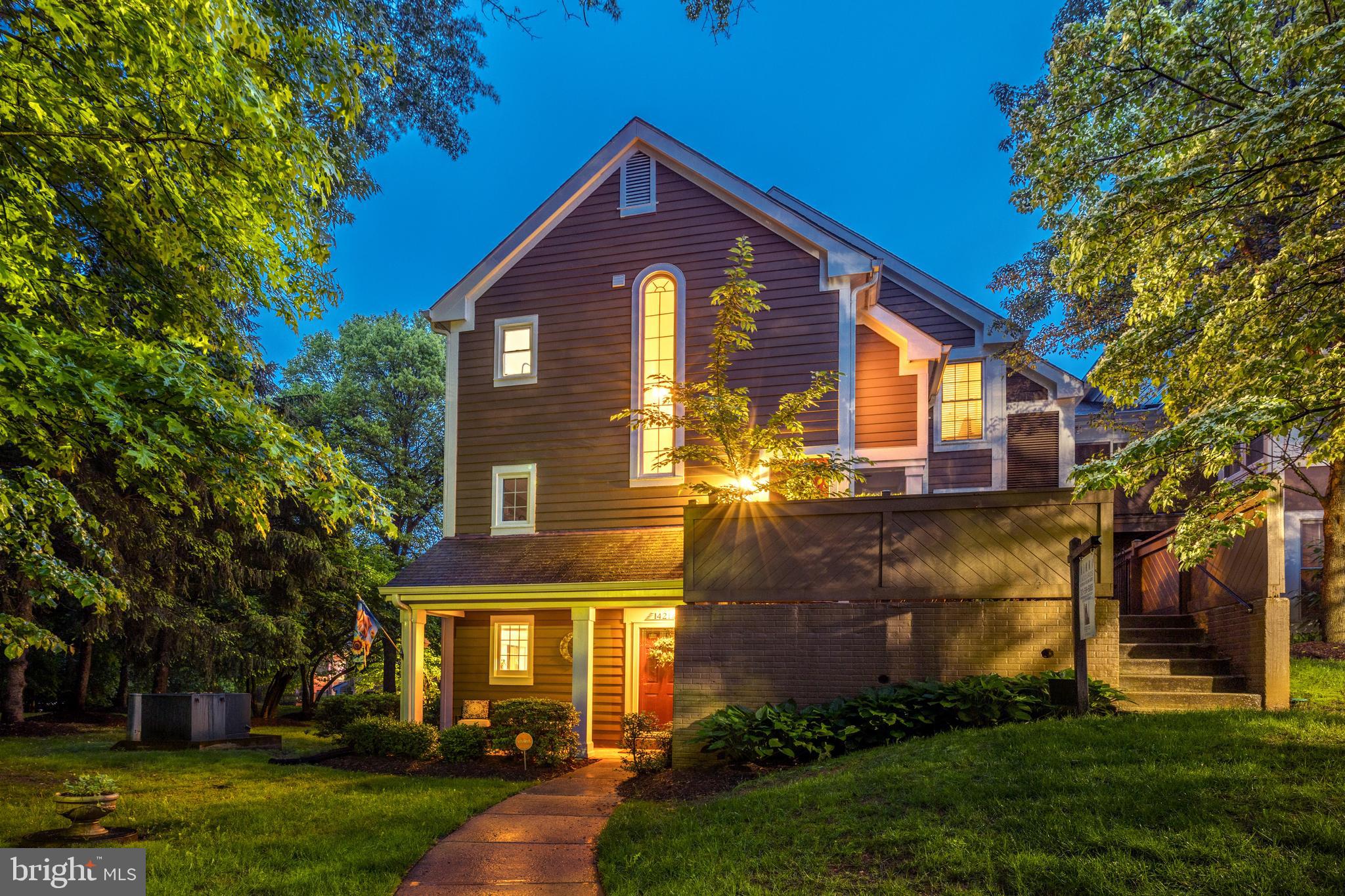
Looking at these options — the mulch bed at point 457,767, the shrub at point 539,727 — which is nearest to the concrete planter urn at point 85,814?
the mulch bed at point 457,767

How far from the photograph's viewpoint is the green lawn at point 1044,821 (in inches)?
182

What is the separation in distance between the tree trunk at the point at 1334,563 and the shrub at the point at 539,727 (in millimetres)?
11248

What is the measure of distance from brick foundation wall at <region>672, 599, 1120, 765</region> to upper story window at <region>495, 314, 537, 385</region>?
7.29 m

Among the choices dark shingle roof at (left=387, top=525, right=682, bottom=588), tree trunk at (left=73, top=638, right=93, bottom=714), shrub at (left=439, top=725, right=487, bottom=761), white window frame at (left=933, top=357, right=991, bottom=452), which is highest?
white window frame at (left=933, top=357, right=991, bottom=452)

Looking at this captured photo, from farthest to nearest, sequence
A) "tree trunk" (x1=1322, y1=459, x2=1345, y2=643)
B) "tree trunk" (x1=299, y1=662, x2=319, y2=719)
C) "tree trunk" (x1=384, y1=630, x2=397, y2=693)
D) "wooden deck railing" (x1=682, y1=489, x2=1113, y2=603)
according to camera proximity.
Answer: "tree trunk" (x1=299, y1=662, x2=319, y2=719), "tree trunk" (x1=384, y1=630, x2=397, y2=693), "tree trunk" (x1=1322, y1=459, x2=1345, y2=643), "wooden deck railing" (x1=682, y1=489, x2=1113, y2=603)

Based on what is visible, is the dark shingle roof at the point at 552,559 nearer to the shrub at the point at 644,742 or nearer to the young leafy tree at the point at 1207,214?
the shrub at the point at 644,742

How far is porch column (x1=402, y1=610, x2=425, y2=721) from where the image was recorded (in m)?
14.2

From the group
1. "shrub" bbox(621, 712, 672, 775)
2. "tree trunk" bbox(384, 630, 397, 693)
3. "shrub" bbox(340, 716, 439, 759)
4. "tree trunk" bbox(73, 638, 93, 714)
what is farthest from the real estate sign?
"tree trunk" bbox(73, 638, 93, 714)

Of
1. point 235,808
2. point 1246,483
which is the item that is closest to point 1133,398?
point 1246,483

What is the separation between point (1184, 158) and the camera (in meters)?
6.68

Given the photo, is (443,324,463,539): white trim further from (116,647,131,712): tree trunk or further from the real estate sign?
(116,647,131,712): tree trunk

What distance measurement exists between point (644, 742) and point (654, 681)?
13.0 feet

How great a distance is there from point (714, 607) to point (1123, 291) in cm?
919

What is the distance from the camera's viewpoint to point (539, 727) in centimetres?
1227
